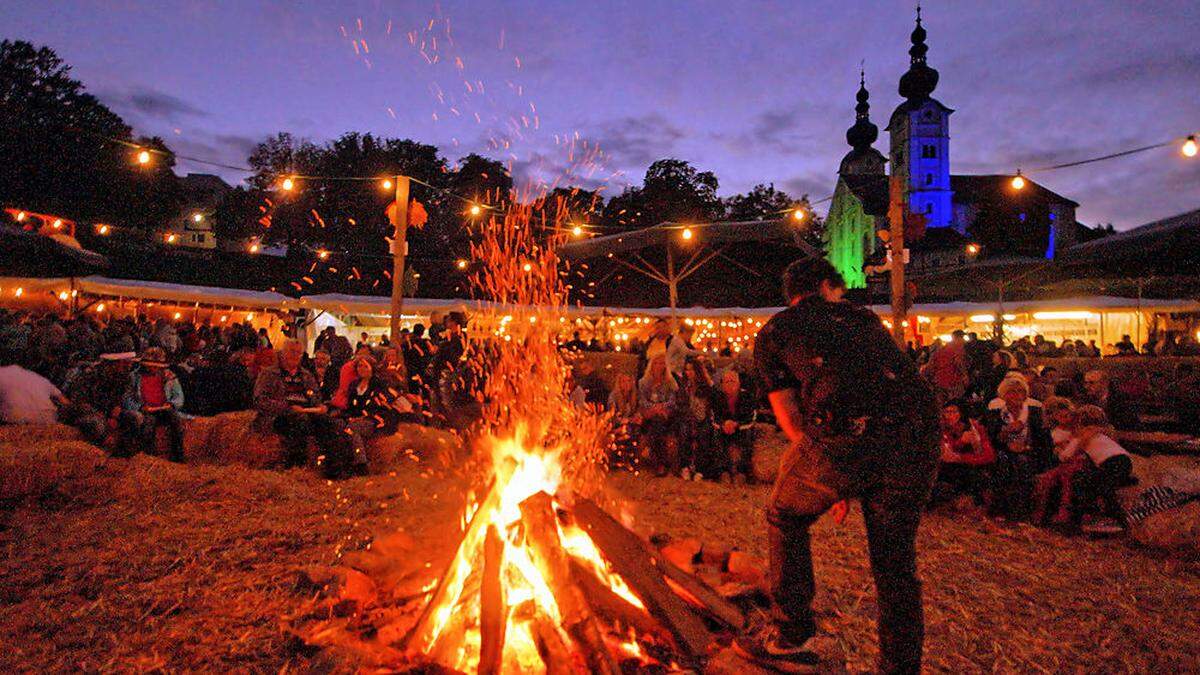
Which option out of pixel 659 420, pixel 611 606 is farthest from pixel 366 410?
pixel 611 606

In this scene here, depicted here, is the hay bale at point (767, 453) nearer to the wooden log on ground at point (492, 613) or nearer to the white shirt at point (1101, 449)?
the white shirt at point (1101, 449)

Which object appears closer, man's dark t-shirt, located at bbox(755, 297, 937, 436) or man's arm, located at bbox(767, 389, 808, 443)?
man's dark t-shirt, located at bbox(755, 297, 937, 436)

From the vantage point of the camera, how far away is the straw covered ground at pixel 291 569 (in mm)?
3680

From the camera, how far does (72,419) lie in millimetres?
7758

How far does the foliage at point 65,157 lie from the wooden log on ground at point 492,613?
1308 inches

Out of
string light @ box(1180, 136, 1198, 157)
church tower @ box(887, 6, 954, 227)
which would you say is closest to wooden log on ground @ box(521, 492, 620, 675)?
string light @ box(1180, 136, 1198, 157)

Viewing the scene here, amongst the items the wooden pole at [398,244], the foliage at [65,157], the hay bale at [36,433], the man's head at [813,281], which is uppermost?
the foliage at [65,157]

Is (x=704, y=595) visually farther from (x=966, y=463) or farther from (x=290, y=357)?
(x=290, y=357)

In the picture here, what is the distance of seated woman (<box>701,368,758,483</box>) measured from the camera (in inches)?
335

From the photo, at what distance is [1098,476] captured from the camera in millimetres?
6285

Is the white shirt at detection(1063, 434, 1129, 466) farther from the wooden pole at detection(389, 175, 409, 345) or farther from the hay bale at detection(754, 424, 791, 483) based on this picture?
the wooden pole at detection(389, 175, 409, 345)

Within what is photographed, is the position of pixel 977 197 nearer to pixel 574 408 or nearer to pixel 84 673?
pixel 574 408

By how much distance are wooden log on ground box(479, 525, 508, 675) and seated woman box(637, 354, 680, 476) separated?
17.0ft

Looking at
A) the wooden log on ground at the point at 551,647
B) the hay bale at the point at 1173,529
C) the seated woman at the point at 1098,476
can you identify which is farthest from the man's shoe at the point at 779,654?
the seated woman at the point at 1098,476
